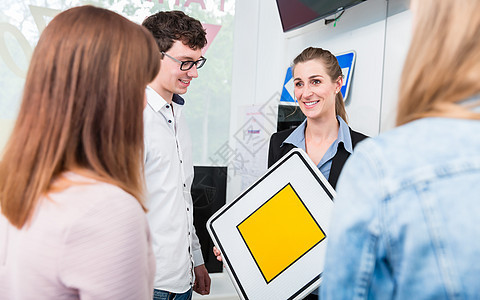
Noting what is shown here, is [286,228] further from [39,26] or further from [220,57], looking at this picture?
[39,26]

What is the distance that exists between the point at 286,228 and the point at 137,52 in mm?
694

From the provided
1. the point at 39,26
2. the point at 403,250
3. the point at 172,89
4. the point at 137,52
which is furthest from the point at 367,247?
the point at 39,26

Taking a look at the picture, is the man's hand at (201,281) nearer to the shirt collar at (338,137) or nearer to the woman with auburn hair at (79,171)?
the shirt collar at (338,137)

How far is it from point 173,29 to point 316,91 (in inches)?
26.8

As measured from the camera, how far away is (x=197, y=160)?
309 centimetres

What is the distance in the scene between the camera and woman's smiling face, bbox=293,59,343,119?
1.75 m

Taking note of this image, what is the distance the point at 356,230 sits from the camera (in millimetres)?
492

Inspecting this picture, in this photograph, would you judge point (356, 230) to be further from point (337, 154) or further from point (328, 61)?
point (328, 61)

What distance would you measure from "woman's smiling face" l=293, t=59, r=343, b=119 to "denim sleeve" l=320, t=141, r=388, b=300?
1.26 m

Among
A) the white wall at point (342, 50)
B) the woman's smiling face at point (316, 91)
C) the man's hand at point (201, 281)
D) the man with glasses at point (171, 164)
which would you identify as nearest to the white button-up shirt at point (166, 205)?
the man with glasses at point (171, 164)

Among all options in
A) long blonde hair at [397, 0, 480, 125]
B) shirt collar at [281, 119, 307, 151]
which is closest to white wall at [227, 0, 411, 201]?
shirt collar at [281, 119, 307, 151]

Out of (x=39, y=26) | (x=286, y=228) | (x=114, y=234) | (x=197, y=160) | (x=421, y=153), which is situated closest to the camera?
(x=421, y=153)

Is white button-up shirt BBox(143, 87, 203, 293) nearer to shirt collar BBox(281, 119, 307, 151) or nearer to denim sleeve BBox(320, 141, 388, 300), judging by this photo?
shirt collar BBox(281, 119, 307, 151)

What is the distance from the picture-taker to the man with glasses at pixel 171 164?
138 cm
